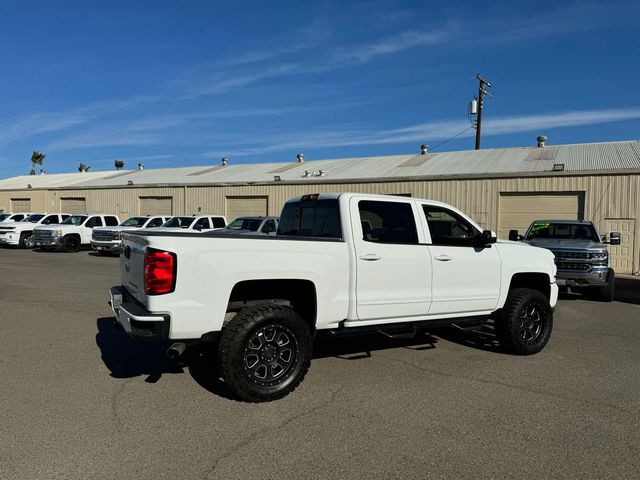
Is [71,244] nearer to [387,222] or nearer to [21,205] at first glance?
[21,205]

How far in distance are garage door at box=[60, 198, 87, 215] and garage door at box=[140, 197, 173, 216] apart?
5.78 m

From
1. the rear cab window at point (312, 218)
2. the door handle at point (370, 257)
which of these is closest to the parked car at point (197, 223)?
the rear cab window at point (312, 218)

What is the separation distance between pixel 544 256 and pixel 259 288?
12.9 ft

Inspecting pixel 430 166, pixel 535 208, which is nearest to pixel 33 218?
pixel 430 166

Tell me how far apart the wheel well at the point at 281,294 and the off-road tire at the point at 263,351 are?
239 millimetres

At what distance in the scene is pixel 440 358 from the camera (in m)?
6.09

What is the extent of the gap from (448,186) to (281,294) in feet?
58.3

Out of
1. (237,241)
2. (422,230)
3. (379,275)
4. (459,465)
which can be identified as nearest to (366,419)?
(459,465)

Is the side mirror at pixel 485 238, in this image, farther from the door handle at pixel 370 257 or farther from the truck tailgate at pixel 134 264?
the truck tailgate at pixel 134 264

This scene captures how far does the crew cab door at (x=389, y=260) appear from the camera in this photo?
5.15 m

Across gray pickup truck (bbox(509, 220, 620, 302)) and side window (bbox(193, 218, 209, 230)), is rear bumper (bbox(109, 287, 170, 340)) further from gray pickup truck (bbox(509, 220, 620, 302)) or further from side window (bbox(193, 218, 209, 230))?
side window (bbox(193, 218, 209, 230))

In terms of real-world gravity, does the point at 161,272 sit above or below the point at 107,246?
above

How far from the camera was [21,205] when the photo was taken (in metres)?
38.8

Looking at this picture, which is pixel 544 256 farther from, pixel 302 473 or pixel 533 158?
pixel 533 158
